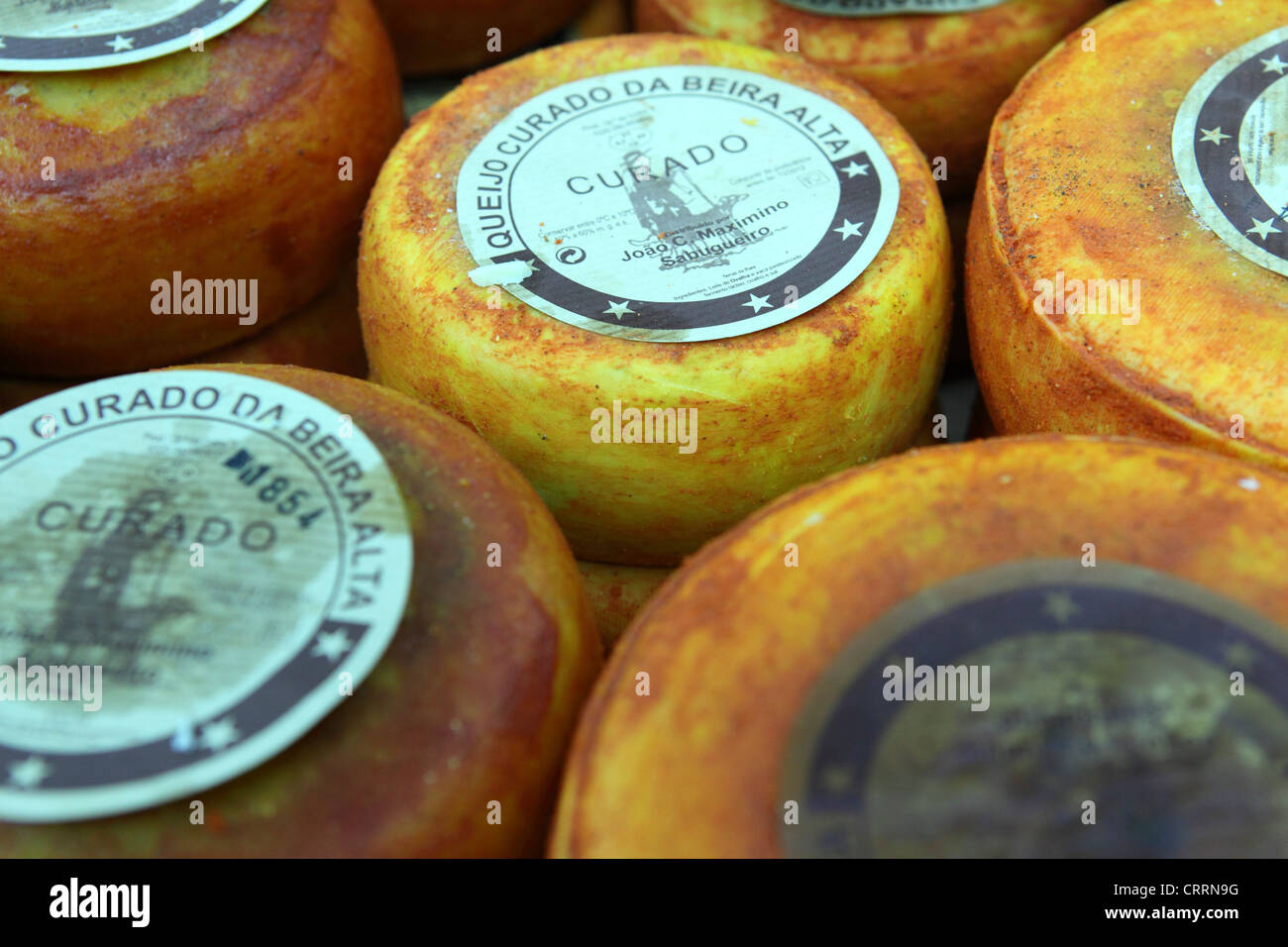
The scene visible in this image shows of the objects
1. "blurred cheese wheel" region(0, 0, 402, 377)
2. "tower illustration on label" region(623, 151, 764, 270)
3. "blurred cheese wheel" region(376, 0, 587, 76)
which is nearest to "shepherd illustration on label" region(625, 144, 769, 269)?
"tower illustration on label" region(623, 151, 764, 270)

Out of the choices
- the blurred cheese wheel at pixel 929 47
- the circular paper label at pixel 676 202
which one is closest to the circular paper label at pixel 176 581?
the circular paper label at pixel 676 202

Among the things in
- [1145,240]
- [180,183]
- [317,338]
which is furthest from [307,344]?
[1145,240]

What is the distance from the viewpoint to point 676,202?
1.17 meters

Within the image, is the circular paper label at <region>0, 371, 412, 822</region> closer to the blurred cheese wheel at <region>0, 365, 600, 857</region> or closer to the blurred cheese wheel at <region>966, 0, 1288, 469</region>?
the blurred cheese wheel at <region>0, 365, 600, 857</region>

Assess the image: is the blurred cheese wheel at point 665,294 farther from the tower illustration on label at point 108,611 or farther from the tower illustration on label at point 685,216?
the tower illustration on label at point 108,611

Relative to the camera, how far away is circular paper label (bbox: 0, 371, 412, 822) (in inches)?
27.9

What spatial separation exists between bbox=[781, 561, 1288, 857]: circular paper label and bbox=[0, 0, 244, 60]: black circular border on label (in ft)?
3.21

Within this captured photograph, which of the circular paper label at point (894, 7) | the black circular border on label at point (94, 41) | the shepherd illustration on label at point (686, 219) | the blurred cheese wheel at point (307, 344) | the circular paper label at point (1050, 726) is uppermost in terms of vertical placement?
the circular paper label at point (894, 7)

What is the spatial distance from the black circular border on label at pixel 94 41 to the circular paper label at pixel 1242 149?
3.40 feet

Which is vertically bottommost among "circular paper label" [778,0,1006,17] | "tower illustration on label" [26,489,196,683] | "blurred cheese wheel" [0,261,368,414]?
"tower illustration on label" [26,489,196,683]

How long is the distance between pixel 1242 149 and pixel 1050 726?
72 cm

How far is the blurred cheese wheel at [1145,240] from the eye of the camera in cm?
96

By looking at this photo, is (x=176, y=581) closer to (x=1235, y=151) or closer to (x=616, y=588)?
(x=616, y=588)
